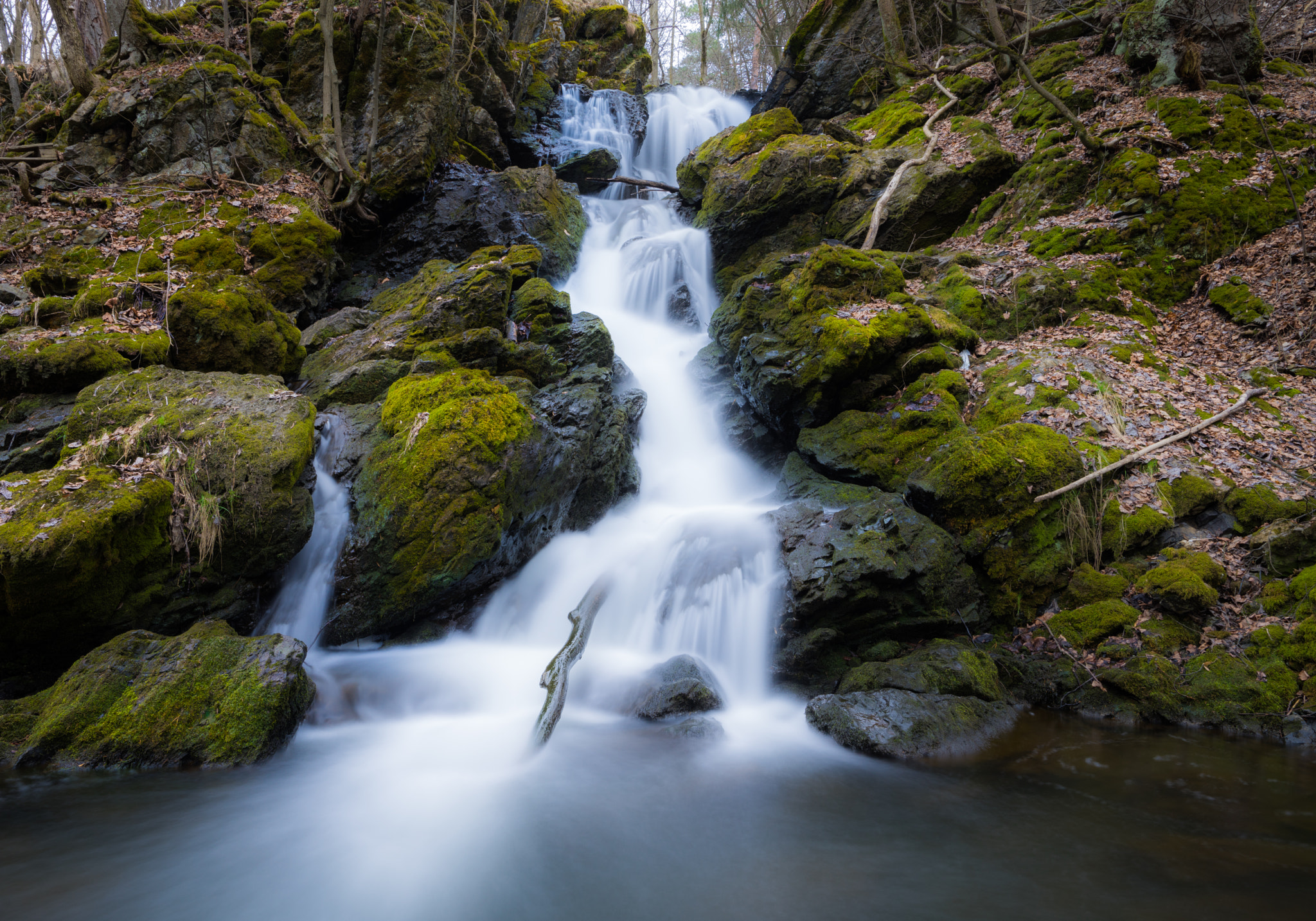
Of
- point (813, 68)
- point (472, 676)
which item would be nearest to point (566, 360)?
point (472, 676)

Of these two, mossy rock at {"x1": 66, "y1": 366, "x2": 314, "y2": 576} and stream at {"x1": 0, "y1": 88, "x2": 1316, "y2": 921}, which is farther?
mossy rock at {"x1": 66, "y1": 366, "x2": 314, "y2": 576}

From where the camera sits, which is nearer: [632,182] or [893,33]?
[893,33]

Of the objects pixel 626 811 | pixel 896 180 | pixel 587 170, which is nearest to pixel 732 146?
pixel 896 180

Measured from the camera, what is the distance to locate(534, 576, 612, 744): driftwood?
462 cm

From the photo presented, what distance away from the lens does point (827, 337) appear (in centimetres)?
765

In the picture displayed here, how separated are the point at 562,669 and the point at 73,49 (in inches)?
529

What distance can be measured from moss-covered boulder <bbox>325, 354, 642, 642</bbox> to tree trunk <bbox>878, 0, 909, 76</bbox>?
13.5 meters

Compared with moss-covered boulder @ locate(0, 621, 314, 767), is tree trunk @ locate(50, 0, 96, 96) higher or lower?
higher

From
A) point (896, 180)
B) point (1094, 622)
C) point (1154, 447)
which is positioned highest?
point (896, 180)

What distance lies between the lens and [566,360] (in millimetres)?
Result: 8477

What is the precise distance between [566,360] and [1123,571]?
274 inches

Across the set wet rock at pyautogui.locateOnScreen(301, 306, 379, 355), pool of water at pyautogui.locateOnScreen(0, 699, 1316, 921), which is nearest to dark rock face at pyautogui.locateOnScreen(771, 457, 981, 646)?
pool of water at pyautogui.locateOnScreen(0, 699, 1316, 921)

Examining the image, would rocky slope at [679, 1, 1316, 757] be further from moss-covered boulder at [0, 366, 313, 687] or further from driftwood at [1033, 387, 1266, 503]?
moss-covered boulder at [0, 366, 313, 687]

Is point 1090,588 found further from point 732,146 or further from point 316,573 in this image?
point 732,146
